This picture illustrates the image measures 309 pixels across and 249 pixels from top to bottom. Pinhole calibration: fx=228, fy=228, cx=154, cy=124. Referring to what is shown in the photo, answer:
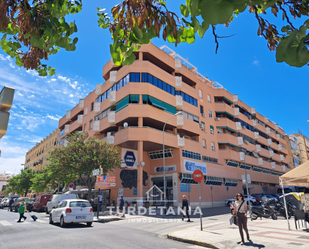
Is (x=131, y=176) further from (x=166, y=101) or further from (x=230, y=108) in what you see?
(x=230, y=108)

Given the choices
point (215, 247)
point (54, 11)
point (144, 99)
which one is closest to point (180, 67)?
point (144, 99)

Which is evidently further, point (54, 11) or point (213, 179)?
point (213, 179)

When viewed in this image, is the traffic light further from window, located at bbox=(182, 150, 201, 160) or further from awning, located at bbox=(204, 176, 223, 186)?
awning, located at bbox=(204, 176, 223, 186)

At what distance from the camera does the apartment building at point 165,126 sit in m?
27.6

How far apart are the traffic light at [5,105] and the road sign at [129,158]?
25.8m

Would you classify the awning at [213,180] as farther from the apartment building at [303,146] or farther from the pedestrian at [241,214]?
the apartment building at [303,146]

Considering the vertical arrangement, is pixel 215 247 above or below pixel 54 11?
below

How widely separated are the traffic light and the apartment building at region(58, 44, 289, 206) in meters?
16.9

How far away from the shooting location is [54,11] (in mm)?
2551

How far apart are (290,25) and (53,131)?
6719cm

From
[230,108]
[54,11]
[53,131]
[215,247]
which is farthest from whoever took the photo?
[53,131]

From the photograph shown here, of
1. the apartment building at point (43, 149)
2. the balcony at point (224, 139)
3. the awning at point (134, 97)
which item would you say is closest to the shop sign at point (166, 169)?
the awning at point (134, 97)

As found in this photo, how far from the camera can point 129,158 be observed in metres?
28.7

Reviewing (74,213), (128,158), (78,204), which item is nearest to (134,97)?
(128,158)
